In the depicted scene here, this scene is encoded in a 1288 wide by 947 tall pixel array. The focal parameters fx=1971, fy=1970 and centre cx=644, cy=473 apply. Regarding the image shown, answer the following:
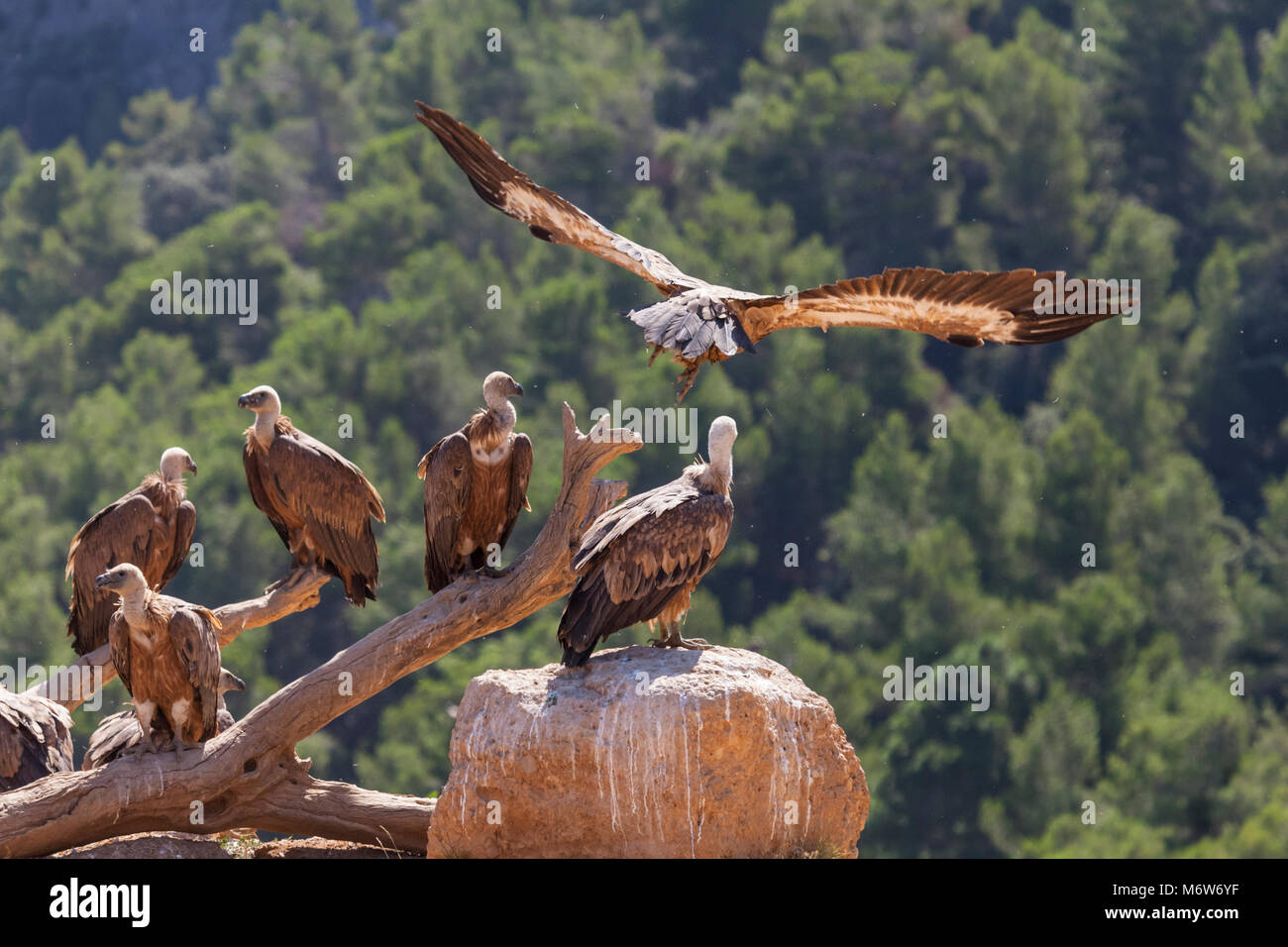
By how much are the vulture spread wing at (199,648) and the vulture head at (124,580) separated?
0.26 metres

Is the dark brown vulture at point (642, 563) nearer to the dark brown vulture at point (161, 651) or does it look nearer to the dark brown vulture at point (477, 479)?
the dark brown vulture at point (477, 479)

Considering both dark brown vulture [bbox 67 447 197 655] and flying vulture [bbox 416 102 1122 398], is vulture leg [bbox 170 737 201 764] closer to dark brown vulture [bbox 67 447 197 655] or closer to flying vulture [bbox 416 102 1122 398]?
dark brown vulture [bbox 67 447 197 655]

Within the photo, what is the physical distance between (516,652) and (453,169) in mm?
20431

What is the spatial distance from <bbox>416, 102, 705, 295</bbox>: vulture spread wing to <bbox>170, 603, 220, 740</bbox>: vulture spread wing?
2982mm

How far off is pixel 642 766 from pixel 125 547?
13.3 feet

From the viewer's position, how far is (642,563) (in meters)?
10.0

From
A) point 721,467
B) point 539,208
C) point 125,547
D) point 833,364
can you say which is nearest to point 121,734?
point 125,547

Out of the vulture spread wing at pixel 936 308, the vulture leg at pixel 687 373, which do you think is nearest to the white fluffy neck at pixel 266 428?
the vulture leg at pixel 687 373

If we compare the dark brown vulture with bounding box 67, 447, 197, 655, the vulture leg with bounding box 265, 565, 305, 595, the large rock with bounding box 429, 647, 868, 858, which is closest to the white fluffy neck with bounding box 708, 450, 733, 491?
the large rock with bounding box 429, 647, 868, 858

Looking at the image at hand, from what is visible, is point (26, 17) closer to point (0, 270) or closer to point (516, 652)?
point (0, 270)

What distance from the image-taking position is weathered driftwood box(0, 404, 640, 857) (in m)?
10.5

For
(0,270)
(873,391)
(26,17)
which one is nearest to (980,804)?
(873,391)

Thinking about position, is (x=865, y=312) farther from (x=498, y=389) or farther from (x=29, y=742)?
(x=29, y=742)

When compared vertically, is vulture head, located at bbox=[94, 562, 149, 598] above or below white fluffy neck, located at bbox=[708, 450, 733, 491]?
below
